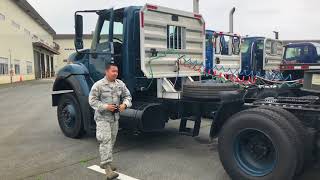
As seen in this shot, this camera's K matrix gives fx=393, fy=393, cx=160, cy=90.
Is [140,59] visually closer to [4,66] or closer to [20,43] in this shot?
[4,66]

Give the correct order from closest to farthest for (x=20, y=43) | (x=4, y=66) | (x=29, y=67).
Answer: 1. (x=4, y=66)
2. (x=20, y=43)
3. (x=29, y=67)

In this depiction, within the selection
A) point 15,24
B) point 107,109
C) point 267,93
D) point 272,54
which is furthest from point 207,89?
point 15,24

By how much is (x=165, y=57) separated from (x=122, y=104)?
1.98 metres

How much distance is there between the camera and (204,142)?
25.3 feet

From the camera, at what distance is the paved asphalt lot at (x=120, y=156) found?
5.72m

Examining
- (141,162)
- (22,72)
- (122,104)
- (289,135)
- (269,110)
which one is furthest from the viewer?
(22,72)

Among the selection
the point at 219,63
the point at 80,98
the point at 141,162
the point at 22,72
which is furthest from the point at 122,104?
the point at 22,72

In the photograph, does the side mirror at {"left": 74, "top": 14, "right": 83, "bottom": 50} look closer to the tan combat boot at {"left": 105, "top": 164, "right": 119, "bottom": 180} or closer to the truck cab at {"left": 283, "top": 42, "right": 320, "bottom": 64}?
the tan combat boot at {"left": 105, "top": 164, "right": 119, "bottom": 180}

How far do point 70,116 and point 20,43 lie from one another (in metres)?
37.6

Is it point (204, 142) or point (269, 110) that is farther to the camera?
point (204, 142)

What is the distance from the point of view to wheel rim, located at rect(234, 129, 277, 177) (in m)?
4.80

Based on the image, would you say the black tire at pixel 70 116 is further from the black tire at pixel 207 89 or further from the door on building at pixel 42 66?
the door on building at pixel 42 66

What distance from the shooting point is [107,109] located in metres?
5.50

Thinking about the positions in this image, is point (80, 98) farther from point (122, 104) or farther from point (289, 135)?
point (289, 135)
